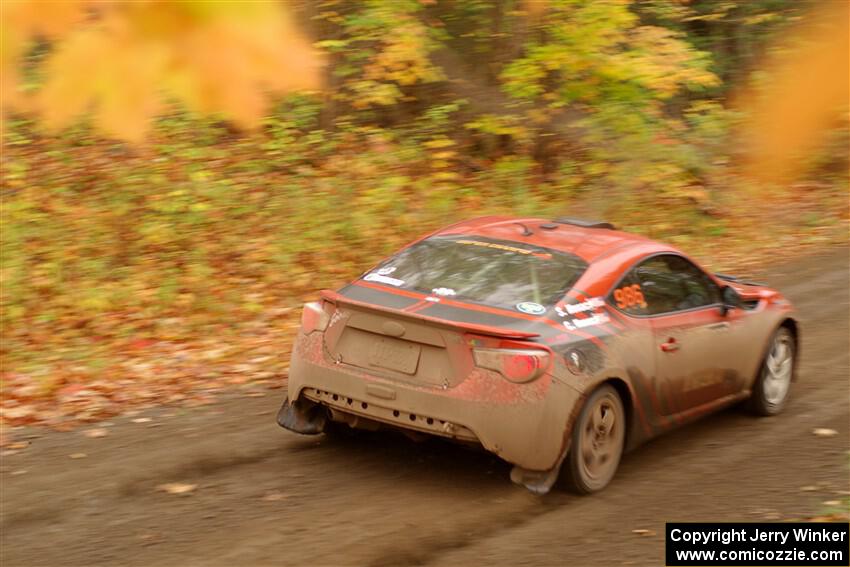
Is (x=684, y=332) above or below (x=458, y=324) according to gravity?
below

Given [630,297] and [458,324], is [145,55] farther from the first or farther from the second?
[630,297]

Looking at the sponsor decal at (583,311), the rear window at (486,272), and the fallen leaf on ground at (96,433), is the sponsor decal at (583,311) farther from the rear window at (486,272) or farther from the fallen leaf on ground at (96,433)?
the fallen leaf on ground at (96,433)

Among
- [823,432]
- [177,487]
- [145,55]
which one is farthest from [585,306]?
[145,55]

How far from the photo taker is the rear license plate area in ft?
19.0

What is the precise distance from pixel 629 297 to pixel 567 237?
0.62m

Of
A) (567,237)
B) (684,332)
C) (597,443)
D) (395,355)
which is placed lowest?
(597,443)

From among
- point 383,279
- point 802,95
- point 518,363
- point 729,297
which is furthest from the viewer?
point 729,297

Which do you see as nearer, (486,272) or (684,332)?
(486,272)

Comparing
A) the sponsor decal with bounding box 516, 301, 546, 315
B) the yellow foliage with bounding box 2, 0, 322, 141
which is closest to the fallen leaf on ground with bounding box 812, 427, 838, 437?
the sponsor decal with bounding box 516, 301, 546, 315

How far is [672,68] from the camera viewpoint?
13.4m

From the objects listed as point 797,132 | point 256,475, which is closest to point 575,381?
point 256,475

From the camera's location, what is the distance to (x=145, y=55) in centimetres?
209

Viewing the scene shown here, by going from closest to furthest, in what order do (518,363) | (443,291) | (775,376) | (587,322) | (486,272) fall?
1. (518,363)
2. (587,322)
3. (443,291)
4. (486,272)
5. (775,376)

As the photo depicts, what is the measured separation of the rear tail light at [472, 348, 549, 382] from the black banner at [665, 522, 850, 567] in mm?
1124
